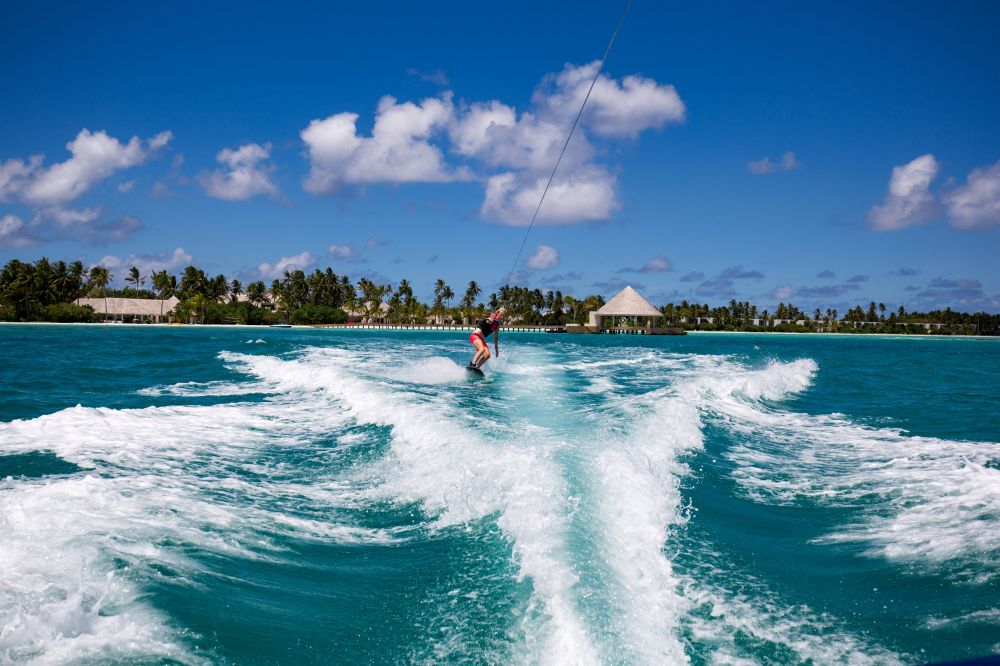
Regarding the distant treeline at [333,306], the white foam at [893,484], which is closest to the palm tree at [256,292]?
the distant treeline at [333,306]

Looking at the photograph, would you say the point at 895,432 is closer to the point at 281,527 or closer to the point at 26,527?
the point at 281,527

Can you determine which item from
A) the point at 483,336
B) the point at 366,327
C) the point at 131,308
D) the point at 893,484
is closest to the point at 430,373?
the point at 483,336

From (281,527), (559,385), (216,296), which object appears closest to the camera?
(281,527)

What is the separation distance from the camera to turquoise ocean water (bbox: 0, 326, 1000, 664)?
3076mm

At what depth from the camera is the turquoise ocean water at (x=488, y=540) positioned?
3.08 meters

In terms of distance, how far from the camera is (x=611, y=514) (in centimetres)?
470

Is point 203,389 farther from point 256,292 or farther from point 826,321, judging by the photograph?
point 826,321

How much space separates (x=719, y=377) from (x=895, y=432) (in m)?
6.56

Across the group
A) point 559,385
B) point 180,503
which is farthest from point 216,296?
point 180,503

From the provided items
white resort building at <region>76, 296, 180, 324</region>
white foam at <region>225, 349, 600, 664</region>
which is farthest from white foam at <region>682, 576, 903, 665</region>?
white resort building at <region>76, 296, 180, 324</region>

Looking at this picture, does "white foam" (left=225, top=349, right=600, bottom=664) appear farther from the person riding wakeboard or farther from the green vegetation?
the green vegetation

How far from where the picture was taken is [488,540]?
4348 mm

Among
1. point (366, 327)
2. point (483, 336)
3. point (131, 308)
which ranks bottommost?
point (366, 327)

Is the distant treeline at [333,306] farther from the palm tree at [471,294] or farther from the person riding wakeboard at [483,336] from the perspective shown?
the person riding wakeboard at [483,336]
